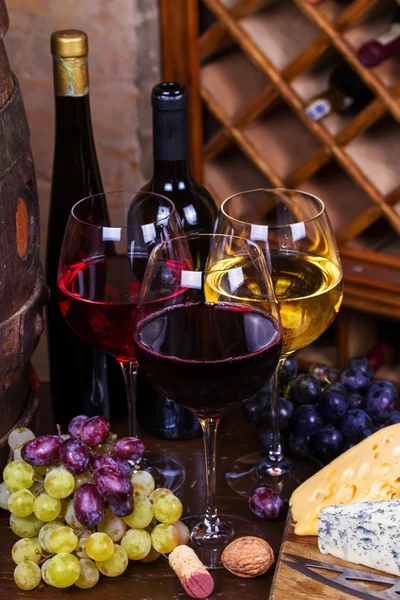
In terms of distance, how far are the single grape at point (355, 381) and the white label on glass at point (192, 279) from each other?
0.34m

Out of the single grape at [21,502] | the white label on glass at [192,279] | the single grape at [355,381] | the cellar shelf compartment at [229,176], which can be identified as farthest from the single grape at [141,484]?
the cellar shelf compartment at [229,176]

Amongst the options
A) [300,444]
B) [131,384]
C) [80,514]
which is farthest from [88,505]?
[300,444]

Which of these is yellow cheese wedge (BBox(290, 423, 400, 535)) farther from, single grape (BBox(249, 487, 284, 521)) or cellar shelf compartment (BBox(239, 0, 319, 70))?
cellar shelf compartment (BBox(239, 0, 319, 70))

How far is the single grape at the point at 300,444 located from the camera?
106cm

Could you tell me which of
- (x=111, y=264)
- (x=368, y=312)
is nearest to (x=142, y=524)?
(x=111, y=264)

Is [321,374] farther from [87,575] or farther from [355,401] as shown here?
[87,575]

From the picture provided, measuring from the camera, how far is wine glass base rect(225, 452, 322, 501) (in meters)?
1.04

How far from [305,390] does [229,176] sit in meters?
0.64

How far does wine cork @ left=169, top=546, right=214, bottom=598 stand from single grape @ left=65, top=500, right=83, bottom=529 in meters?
0.10

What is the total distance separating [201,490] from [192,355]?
0.27m

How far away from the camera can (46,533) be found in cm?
86

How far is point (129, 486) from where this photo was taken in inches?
33.1

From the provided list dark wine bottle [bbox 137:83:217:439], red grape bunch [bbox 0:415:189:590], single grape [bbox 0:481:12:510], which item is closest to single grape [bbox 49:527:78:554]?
red grape bunch [bbox 0:415:189:590]

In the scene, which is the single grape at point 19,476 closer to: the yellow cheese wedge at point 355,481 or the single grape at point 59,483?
the single grape at point 59,483
